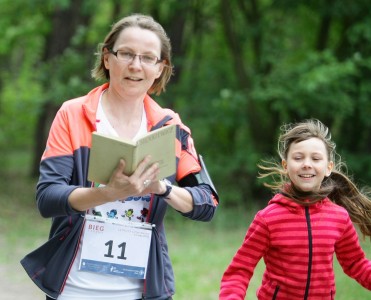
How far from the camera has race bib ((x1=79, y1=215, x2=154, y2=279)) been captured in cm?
275

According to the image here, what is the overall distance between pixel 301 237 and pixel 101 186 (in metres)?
0.82

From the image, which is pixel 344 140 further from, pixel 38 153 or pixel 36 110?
pixel 38 153

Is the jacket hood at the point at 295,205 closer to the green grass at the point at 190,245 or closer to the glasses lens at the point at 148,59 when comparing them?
the glasses lens at the point at 148,59

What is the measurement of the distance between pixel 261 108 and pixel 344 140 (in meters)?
1.54

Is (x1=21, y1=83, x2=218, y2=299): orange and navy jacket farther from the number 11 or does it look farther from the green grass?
the green grass

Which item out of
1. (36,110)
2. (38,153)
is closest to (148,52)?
(36,110)

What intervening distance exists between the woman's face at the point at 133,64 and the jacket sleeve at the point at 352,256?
39.7 inches

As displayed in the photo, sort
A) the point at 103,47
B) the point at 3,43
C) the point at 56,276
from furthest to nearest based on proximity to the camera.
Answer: the point at 3,43
the point at 103,47
the point at 56,276

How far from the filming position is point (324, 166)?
3070 mm

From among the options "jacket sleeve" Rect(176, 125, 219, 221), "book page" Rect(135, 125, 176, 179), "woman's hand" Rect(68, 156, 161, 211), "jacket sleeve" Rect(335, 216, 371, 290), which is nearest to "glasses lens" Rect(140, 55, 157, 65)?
"jacket sleeve" Rect(176, 125, 219, 221)

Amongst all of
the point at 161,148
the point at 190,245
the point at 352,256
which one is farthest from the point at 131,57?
the point at 190,245

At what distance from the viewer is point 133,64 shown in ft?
9.12

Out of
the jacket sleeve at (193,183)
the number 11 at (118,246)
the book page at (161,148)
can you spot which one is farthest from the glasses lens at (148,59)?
the number 11 at (118,246)

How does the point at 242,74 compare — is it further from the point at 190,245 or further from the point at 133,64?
the point at 133,64
